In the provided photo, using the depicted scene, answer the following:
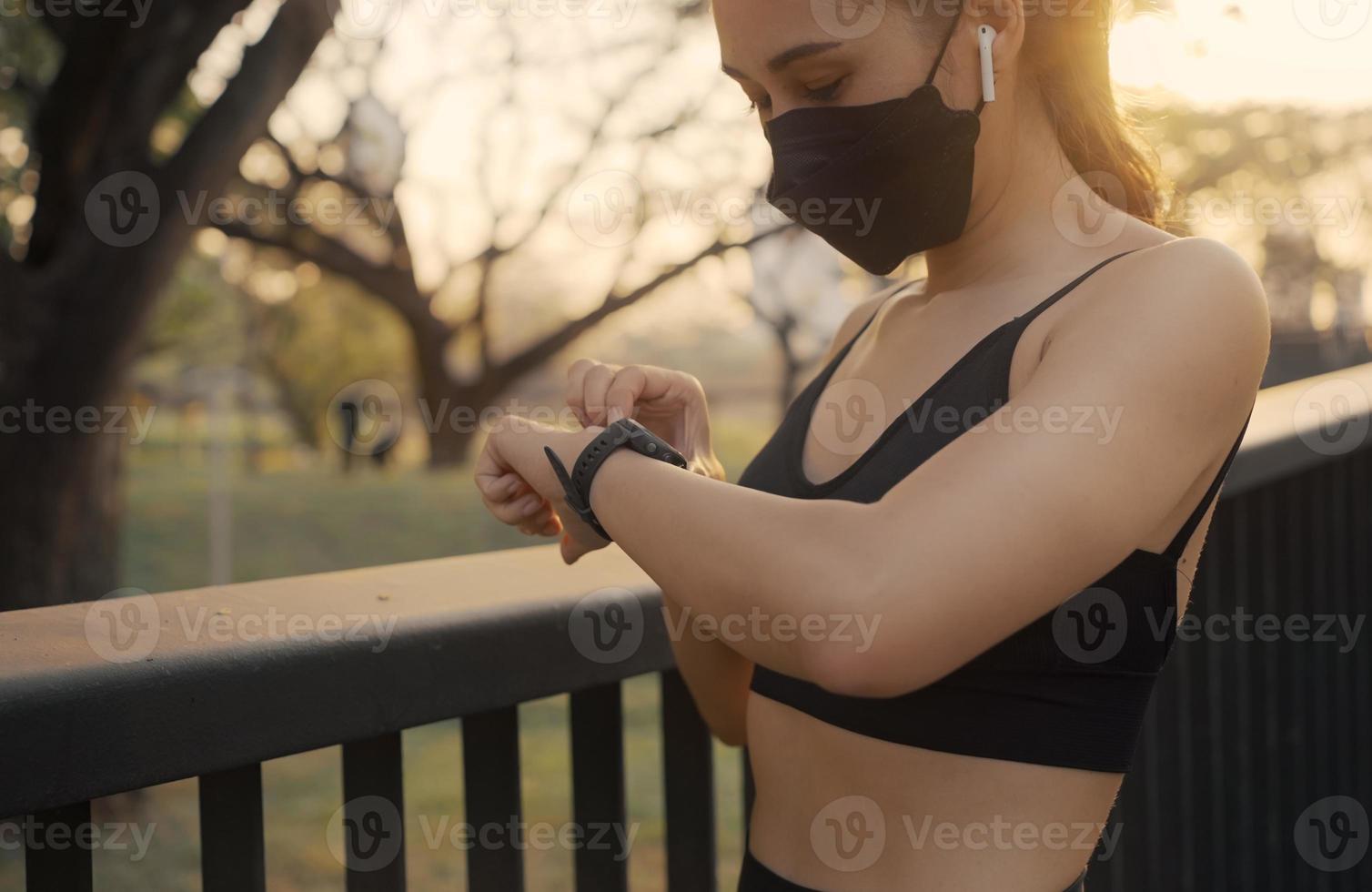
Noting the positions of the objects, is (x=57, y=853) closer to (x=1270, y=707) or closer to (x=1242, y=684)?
(x=1242, y=684)

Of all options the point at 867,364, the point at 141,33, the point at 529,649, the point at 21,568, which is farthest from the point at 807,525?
the point at 21,568

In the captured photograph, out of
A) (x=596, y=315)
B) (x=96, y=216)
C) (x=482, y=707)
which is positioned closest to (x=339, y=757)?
(x=482, y=707)

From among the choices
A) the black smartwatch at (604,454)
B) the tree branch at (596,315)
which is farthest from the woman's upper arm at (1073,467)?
the tree branch at (596,315)

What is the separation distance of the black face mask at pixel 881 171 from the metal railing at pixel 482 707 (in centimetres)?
52

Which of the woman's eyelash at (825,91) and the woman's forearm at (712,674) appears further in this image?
the woman's forearm at (712,674)

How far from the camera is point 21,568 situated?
5.71 m

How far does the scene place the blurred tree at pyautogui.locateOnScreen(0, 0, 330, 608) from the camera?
A: 5.27m

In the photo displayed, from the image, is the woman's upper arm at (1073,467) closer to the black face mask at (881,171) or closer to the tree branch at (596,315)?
the black face mask at (881,171)

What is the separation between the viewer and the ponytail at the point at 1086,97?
1.50 metres

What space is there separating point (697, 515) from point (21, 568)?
217 inches

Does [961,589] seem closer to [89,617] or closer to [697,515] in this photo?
[697,515]

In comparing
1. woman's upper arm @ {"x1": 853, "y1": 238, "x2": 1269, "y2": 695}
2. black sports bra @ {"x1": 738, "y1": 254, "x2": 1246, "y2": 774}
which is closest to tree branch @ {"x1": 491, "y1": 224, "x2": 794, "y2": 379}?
black sports bra @ {"x1": 738, "y1": 254, "x2": 1246, "y2": 774}

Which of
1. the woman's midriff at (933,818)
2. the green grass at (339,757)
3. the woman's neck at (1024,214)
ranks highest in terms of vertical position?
the woman's neck at (1024,214)

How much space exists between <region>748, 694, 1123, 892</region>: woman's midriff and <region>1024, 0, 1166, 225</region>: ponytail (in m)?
0.73
